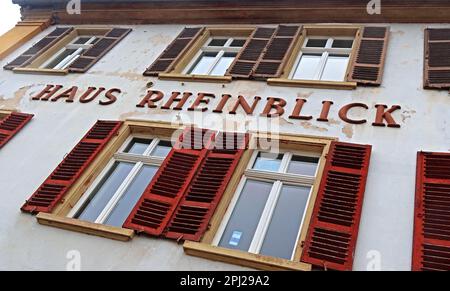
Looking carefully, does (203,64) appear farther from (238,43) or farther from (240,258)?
(240,258)

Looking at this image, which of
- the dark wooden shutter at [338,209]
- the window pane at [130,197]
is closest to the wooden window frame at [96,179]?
the window pane at [130,197]

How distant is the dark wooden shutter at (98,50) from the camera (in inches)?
345

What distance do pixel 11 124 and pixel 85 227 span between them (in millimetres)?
3211

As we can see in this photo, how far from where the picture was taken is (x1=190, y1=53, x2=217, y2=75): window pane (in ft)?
27.0

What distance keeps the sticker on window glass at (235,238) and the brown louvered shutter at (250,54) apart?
319cm

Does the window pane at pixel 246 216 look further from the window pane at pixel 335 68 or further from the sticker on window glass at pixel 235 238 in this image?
the window pane at pixel 335 68

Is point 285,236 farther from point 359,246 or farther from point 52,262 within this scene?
point 52,262

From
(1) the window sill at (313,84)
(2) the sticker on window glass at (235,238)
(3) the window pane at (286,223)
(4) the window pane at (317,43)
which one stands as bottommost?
(2) the sticker on window glass at (235,238)

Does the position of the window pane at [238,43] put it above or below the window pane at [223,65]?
above

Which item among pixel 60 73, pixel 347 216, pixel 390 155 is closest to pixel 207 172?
pixel 347 216

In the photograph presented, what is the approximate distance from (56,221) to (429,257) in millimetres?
4121

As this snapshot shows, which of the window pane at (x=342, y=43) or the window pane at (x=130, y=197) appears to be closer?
the window pane at (x=130, y=197)

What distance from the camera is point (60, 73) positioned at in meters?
8.71

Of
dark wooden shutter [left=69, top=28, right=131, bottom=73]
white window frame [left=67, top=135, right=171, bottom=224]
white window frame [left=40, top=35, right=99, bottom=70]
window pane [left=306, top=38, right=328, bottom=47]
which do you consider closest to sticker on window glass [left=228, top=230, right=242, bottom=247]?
white window frame [left=67, top=135, right=171, bottom=224]
